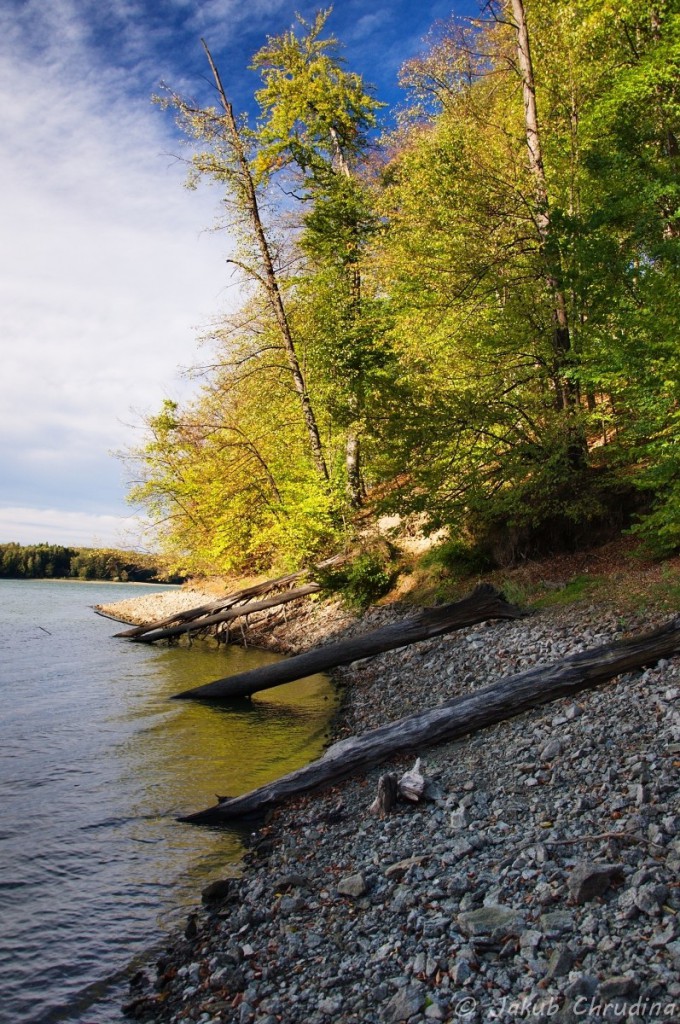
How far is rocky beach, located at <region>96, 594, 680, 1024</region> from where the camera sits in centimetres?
370

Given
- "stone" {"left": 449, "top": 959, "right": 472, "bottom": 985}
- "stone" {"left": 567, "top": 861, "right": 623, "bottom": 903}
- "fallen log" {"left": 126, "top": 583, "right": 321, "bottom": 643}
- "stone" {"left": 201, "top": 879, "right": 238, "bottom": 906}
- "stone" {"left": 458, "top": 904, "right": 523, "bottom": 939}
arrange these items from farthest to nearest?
"fallen log" {"left": 126, "top": 583, "right": 321, "bottom": 643}
"stone" {"left": 201, "top": 879, "right": 238, "bottom": 906}
"stone" {"left": 567, "top": 861, "right": 623, "bottom": 903}
"stone" {"left": 458, "top": 904, "right": 523, "bottom": 939}
"stone" {"left": 449, "top": 959, "right": 472, "bottom": 985}

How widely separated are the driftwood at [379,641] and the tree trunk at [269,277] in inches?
357

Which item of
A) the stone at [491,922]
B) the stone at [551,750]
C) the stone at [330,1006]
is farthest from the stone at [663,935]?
the stone at [551,750]

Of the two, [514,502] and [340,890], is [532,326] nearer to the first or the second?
[514,502]

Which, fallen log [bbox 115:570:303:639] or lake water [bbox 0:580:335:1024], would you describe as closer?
lake water [bbox 0:580:335:1024]

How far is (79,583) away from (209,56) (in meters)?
90.3

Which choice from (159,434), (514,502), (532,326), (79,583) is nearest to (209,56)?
(159,434)

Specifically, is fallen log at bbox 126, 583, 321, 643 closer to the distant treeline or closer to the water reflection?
the water reflection

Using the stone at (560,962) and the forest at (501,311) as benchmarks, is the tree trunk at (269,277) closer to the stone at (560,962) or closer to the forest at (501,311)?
the forest at (501,311)

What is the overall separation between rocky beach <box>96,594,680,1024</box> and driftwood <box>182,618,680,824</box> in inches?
6.2

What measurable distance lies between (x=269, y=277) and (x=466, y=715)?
58.1 feet

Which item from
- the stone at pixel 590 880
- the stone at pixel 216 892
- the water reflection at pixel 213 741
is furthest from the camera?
the water reflection at pixel 213 741

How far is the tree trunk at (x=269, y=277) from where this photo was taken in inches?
827

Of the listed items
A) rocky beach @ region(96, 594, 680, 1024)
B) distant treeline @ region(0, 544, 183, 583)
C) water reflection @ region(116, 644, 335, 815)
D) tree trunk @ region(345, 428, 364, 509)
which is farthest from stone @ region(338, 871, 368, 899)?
distant treeline @ region(0, 544, 183, 583)
